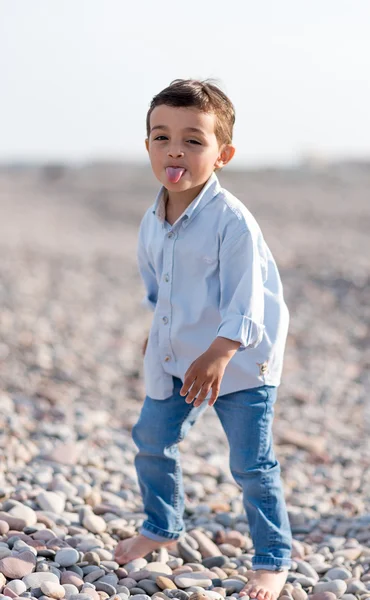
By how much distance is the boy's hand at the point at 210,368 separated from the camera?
239 cm

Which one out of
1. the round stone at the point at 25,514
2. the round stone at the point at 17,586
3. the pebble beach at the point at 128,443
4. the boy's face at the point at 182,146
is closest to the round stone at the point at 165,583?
the pebble beach at the point at 128,443

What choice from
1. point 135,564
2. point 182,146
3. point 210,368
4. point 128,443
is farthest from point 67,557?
point 128,443

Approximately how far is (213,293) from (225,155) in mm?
465

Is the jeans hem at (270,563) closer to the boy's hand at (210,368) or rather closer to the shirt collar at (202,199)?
the boy's hand at (210,368)

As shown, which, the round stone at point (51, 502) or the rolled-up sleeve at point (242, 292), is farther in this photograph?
the round stone at point (51, 502)

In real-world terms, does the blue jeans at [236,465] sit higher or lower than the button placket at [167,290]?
lower

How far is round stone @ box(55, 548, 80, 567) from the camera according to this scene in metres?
2.78

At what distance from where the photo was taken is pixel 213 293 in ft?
8.57

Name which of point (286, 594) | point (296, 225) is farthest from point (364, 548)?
point (296, 225)

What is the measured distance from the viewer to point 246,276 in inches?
97.1

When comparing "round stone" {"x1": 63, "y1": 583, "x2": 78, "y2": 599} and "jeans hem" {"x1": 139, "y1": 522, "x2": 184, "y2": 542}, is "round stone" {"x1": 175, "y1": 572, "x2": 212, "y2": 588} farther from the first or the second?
"round stone" {"x1": 63, "y1": 583, "x2": 78, "y2": 599}

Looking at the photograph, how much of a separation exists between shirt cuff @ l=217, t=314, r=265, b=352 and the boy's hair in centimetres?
60

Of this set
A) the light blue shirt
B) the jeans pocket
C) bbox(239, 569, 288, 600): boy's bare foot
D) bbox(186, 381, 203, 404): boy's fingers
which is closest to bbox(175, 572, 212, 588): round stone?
bbox(239, 569, 288, 600): boy's bare foot

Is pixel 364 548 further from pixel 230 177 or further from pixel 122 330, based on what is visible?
pixel 230 177
